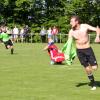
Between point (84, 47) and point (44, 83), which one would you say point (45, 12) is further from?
point (84, 47)

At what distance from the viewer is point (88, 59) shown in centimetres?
1353

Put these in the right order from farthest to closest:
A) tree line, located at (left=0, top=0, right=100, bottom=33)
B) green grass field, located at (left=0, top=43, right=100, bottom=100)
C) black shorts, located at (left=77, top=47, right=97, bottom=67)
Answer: tree line, located at (left=0, top=0, right=100, bottom=33) → black shorts, located at (left=77, top=47, right=97, bottom=67) → green grass field, located at (left=0, top=43, right=100, bottom=100)

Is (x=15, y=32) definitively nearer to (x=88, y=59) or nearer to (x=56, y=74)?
(x=56, y=74)

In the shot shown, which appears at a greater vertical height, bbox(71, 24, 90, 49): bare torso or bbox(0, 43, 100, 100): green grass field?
bbox(71, 24, 90, 49): bare torso

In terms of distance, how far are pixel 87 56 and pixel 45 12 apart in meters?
50.4

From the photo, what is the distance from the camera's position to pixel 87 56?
1352cm

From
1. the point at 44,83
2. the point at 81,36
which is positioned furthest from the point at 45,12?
the point at 81,36

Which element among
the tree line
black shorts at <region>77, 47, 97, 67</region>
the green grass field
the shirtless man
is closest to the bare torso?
the shirtless man

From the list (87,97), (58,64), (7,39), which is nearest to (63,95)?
(87,97)

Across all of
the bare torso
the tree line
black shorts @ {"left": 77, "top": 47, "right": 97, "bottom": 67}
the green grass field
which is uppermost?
the bare torso

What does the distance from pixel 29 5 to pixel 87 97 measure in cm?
4890

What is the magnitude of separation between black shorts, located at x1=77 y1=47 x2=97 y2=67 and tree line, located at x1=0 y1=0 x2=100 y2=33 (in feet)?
148

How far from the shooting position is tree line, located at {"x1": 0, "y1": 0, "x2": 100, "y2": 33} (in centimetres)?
5997

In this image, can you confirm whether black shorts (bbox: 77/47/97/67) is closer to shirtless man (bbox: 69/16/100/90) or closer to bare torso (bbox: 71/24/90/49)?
shirtless man (bbox: 69/16/100/90)
